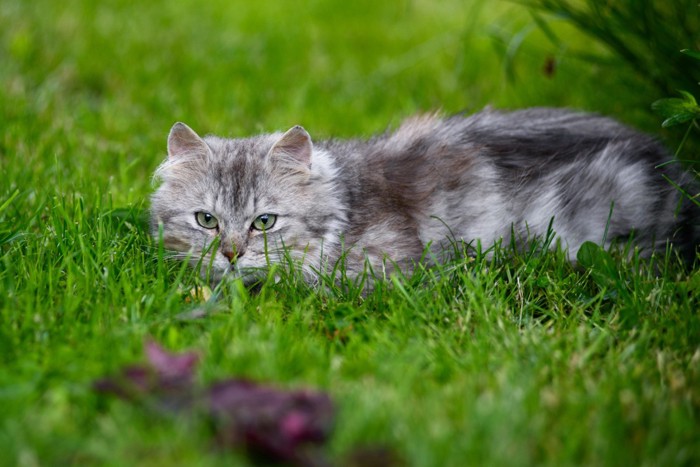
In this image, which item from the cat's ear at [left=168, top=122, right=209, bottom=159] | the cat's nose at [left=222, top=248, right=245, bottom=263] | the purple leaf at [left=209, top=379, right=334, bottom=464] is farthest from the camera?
the cat's ear at [left=168, top=122, right=209, bottom=159]

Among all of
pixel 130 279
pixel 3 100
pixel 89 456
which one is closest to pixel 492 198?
pixel 130 279

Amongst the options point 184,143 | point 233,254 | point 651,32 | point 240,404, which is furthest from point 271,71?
point 240,404

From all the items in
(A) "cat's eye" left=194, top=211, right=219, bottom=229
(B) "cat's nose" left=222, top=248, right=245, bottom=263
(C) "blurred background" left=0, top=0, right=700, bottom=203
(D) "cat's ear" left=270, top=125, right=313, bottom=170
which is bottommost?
(B) "cat's nose" left=222, top=248, right=245, bottom=263

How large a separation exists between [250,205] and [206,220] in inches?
9.0

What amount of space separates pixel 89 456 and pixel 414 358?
113cm

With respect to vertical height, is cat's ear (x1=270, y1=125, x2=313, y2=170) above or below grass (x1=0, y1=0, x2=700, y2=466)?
above

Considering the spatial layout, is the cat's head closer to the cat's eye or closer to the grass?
the cat's eye

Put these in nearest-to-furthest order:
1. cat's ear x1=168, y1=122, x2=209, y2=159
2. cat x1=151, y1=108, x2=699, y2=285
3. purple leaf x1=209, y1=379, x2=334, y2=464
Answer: purple leaf x1=209, y1=379, x2=334, y2=464, cat x1=151, y1=108, x2=699, y2=285, cat's ear x1=168, y1=122, x2=209, y2=159

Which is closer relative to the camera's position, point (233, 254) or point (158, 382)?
point (158, 382)

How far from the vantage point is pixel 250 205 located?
11.5 ft

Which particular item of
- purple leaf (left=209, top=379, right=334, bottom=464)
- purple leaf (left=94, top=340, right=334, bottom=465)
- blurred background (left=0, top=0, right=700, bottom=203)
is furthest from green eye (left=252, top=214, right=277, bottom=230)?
purple leaf (left=209, top=379, right=334, bottom=464)

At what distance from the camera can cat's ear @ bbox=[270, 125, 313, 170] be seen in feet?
11.7

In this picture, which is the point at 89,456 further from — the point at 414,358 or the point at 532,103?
the point at 532,103

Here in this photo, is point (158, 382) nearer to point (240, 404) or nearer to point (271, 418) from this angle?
point (240, 404)
